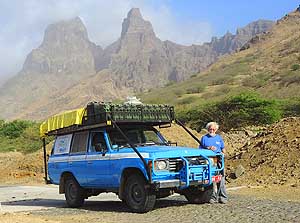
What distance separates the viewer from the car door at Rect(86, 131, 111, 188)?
485 inches

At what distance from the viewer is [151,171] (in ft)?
36.1

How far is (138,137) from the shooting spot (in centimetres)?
1289

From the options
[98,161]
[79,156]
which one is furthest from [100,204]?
[98,161]

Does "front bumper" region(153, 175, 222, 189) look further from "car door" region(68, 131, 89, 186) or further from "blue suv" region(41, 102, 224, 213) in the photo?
"car door" region(68, 131, 89, 186)

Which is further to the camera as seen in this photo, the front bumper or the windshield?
the windshield

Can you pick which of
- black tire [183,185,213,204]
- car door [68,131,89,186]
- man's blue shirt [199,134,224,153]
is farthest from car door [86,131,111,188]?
man's blue shirt [199,134,224,153]

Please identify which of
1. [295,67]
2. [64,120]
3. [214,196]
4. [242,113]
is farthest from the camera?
[295,67]

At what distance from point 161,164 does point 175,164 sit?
1.16 feet

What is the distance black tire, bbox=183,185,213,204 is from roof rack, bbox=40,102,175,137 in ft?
6.00

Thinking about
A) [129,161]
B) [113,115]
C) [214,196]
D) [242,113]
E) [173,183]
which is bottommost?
[214,196]

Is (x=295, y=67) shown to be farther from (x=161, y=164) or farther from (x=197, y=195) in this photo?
(x=161, y=164)

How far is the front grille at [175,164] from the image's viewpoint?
37.0 feet

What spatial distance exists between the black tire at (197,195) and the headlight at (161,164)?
55.3 inches

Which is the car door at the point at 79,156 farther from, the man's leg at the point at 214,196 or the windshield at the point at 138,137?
the man's leg at the point at 214,196
